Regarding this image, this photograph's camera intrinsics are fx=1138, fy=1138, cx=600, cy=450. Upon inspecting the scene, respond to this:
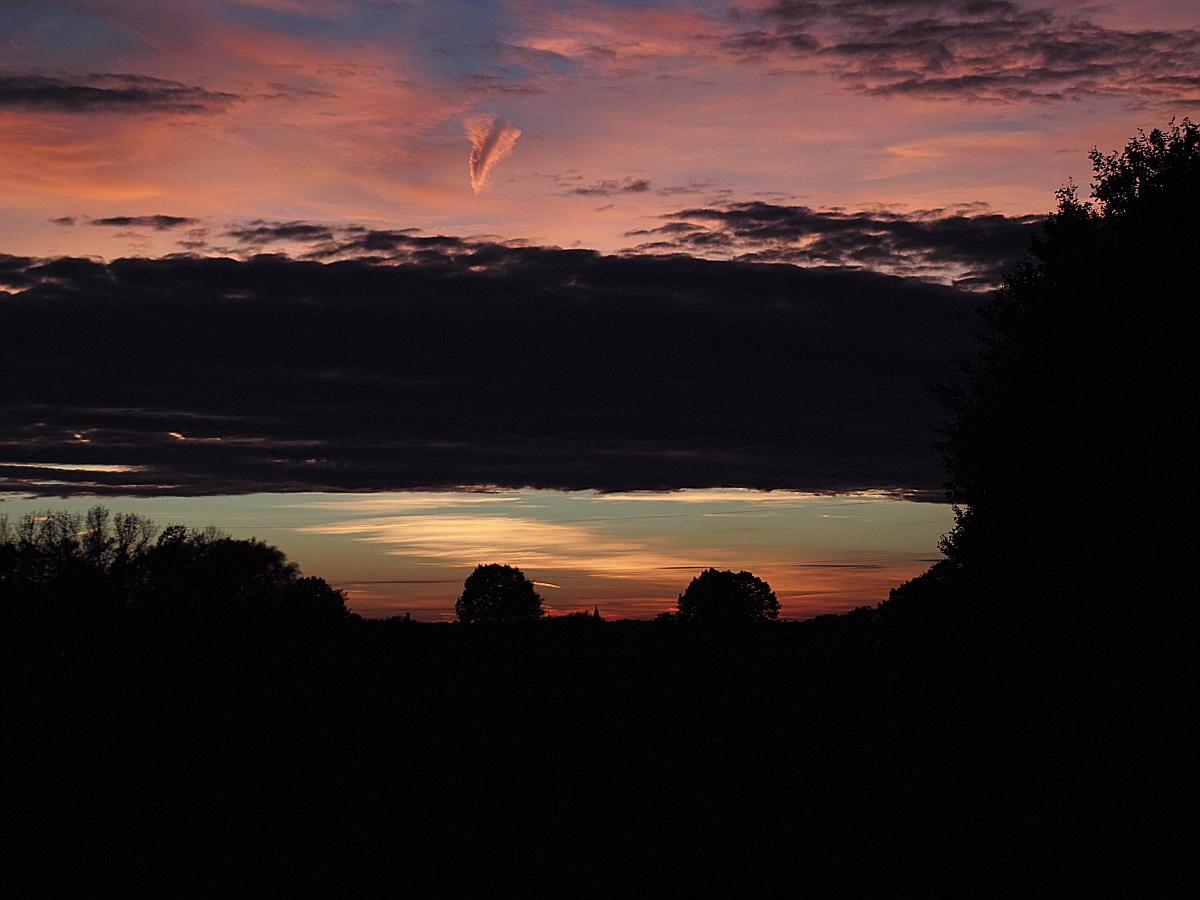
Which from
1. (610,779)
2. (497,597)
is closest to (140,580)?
(497,597)

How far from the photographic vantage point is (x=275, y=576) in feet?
459

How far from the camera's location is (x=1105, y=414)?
1068 inches

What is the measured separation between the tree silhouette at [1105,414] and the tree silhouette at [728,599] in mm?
106879

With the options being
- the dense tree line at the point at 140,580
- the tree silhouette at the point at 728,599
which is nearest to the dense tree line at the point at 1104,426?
the dense tree line at the point at 140,580

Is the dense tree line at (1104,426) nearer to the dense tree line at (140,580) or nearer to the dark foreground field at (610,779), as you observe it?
the dark foreground field at (610,779)

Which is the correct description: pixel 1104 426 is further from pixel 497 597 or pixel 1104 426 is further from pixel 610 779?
pixel 497 597

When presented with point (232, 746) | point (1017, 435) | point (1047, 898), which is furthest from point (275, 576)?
point (1047, 898)

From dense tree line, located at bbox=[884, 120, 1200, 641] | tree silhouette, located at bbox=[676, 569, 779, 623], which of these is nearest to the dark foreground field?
dense tree line, located at bbox=[884, 120, 1200, 641]

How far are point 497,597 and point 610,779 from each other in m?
121

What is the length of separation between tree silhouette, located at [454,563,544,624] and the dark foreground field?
9932cm

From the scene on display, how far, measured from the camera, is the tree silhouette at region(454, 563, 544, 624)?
478 feet

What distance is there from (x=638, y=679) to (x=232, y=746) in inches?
706

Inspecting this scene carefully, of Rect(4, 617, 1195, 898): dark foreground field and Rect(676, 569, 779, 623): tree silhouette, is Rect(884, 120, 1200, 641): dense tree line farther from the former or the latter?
Rect(676, 569, 779, 623): tree silhouette

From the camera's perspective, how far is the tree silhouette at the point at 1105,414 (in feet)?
86.4
